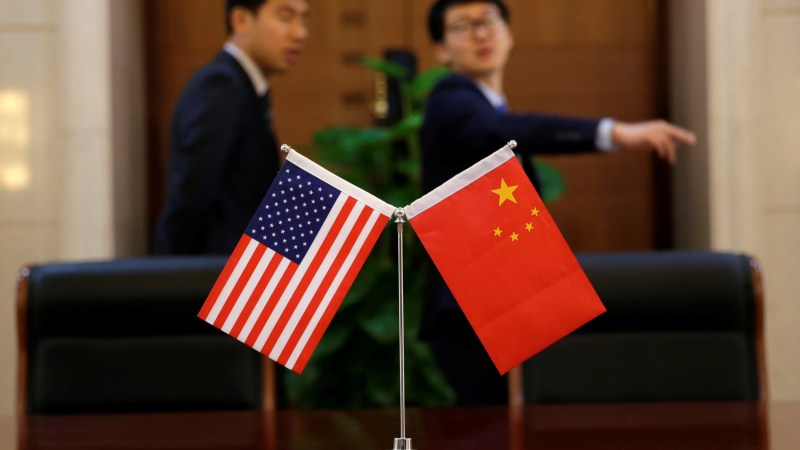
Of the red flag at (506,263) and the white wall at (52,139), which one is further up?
the white wall at (52,139)

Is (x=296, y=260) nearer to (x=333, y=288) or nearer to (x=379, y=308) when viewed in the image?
(x=333, y=288)

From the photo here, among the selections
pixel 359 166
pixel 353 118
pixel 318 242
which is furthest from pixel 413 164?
pixel 318 242

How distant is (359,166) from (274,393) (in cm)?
206

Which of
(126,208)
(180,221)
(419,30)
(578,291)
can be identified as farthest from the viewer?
(419,30)

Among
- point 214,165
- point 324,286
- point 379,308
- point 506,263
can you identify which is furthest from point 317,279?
point 379,308

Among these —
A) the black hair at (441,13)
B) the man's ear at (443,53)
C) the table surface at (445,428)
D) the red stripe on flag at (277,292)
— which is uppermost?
the black hair at (441,13)

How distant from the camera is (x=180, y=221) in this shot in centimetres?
304

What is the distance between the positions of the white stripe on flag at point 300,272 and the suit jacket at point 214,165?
1519 millimetres

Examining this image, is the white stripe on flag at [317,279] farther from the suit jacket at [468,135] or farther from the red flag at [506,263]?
the suit jacket at [468,135]

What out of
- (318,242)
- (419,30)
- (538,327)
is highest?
(419,30)

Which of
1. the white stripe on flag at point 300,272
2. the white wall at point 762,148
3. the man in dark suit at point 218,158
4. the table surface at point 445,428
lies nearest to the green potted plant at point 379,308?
the white wall at point 762,148

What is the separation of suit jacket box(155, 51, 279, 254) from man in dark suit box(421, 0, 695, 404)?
0.52 metres

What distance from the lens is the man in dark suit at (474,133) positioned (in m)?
2.50

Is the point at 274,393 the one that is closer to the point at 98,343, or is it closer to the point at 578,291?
the point at 98,343
